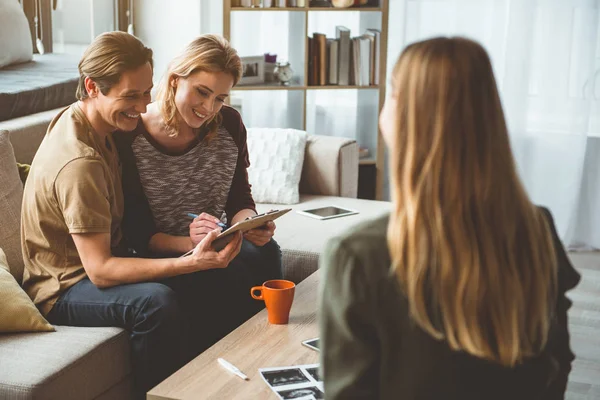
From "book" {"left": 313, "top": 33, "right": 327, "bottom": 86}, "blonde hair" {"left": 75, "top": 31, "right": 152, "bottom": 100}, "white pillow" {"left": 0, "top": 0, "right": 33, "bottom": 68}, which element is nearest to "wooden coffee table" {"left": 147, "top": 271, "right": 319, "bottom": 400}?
"blonde hair" {"left": 75, "top": 31, "right": 152, "bottom": 100}

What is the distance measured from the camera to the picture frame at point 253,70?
4109 millimetres

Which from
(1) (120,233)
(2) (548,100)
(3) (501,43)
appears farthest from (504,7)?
(1) (120,233)

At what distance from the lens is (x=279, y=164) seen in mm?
3449

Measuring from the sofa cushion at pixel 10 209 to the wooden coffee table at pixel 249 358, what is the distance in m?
0.80

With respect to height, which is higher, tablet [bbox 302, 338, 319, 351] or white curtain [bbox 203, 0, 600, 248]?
white curtain [bbox 203, 0, 600, 248]

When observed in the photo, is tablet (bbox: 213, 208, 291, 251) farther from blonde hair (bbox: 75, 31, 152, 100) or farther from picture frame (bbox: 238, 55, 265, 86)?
picture frame (bbox: 238, 55, 265, 86)

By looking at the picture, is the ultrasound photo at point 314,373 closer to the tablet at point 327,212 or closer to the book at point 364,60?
the tablet at point 327,212

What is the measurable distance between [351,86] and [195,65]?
1982 mm

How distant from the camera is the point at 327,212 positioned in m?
3.29

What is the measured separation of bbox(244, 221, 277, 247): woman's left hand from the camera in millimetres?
2348

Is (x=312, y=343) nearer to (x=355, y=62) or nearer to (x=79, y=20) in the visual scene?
(x=355, y=62)

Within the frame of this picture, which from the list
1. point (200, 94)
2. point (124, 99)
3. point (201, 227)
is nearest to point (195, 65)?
point (200, 94)

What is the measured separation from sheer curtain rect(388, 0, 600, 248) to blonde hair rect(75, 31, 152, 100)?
240cm

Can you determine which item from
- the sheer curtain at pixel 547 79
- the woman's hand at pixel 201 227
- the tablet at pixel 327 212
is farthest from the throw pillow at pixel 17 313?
the sheer curtain at pixel 547 79
